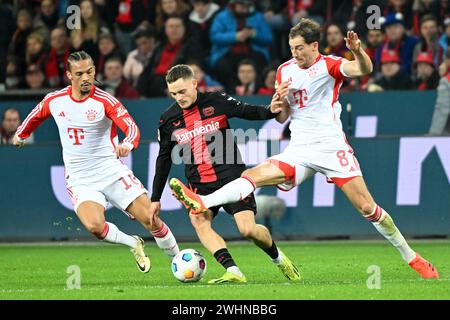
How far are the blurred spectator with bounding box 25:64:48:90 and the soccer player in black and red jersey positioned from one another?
7924 millimetres

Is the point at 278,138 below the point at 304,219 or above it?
above

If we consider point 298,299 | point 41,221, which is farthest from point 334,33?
point 298,299

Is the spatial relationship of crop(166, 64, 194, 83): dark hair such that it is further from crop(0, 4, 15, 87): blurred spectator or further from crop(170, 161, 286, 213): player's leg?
crop(0, 4, 15, 87): blurred spectator

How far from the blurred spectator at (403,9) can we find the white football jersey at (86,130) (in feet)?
24.2

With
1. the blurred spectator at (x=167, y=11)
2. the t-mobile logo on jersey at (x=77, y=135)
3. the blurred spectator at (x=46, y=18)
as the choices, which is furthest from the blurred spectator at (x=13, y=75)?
the t-mobile logo on jersey at (x=77, y=135)

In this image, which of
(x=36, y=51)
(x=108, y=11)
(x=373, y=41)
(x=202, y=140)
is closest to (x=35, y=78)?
(x=36, y=51)

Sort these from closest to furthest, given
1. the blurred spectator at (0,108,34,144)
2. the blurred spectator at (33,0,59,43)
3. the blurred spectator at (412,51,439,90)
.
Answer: the blurred spectator at (412,51,439,90) < the blurred spectator at (0,108,34,144) < the blurred spectator at (33,0,59,43)

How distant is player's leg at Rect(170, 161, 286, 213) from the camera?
9.16 metres

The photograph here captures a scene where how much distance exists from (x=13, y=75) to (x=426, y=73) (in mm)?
6808

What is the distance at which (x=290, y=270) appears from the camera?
10148 mm

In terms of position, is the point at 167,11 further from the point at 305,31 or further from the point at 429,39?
the point at 305,31

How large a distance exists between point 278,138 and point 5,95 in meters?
4.74

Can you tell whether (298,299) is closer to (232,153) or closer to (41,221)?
(232,153)

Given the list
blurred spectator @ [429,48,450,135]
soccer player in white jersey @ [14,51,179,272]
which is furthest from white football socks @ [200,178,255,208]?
blurred spectator @ [429,48,450,135]
